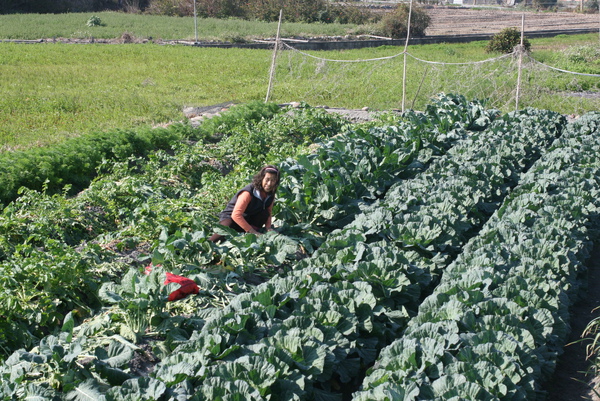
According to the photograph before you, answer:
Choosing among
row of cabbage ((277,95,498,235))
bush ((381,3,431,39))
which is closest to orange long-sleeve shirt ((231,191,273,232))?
row of cabbage ((277,95,498,235))

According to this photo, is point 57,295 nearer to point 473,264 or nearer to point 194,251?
point 194,251

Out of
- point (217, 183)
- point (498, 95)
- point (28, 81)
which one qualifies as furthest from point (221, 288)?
point (28, 81)

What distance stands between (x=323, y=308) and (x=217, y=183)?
3695 millimetres

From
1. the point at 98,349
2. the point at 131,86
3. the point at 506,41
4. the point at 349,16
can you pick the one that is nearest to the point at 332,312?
the point at 98,349

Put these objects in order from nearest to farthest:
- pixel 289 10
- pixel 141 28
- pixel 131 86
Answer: pixel 131 86 → pixel 141 28 → pixel 289 10

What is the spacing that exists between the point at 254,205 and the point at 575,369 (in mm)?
3313

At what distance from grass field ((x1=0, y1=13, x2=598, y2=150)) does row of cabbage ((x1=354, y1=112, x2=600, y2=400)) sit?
788 centimetres

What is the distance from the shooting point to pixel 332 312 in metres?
4.24

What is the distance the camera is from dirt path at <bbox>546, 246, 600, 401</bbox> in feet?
14.5

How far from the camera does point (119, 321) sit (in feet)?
14.6

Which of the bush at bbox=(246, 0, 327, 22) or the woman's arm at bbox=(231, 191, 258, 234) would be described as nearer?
the woman's arm at bbox=(231, 191, 258, 234)

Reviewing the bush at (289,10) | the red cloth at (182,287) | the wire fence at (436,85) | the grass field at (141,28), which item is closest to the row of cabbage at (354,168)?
the red cloth at (182,287)

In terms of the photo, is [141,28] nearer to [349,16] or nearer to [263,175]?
[349,16]

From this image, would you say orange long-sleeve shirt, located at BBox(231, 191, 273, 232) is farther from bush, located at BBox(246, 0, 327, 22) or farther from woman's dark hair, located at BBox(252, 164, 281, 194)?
bush, located at BBox(246, 0, 327, 22)
